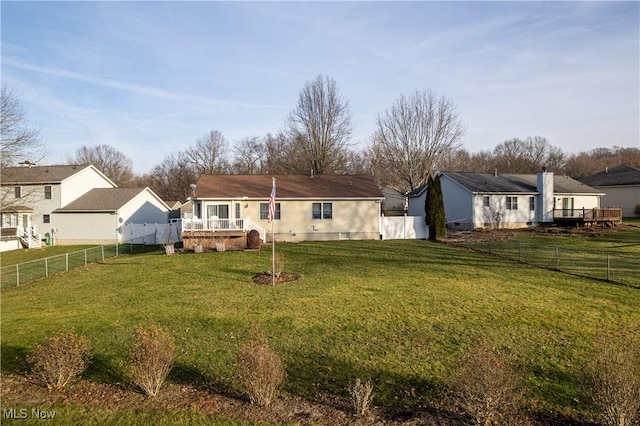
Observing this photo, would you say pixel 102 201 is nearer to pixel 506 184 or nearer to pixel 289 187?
pixel 289 187

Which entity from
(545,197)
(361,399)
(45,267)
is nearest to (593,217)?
(545,197)

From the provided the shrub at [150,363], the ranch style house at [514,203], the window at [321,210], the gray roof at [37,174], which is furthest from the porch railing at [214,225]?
the ranch style house at [514,203]

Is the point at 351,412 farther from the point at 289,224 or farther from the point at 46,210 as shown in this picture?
the point at 46,210

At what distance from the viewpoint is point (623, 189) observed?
41.6 m

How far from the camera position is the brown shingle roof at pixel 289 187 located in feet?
85.3

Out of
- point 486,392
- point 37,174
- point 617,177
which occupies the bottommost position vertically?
point 486,392

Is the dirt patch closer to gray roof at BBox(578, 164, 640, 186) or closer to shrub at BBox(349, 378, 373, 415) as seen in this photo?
shrub at BBox(349, 378, 373, 415)

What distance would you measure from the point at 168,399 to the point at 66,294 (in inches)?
390

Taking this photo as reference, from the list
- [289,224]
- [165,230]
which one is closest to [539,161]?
[289,224]

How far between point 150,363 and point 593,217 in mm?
35403

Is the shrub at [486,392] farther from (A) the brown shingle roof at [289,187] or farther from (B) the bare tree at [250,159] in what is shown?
(B) the bare tree at [250,159]

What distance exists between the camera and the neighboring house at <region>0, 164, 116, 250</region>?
31.0 m

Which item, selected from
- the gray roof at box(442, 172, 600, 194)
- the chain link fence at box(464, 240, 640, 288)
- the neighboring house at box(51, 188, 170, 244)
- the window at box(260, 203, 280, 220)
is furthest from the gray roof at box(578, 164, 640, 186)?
the neighboring house at box(51, 188, 170, 244)

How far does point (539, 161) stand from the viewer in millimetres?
74125
